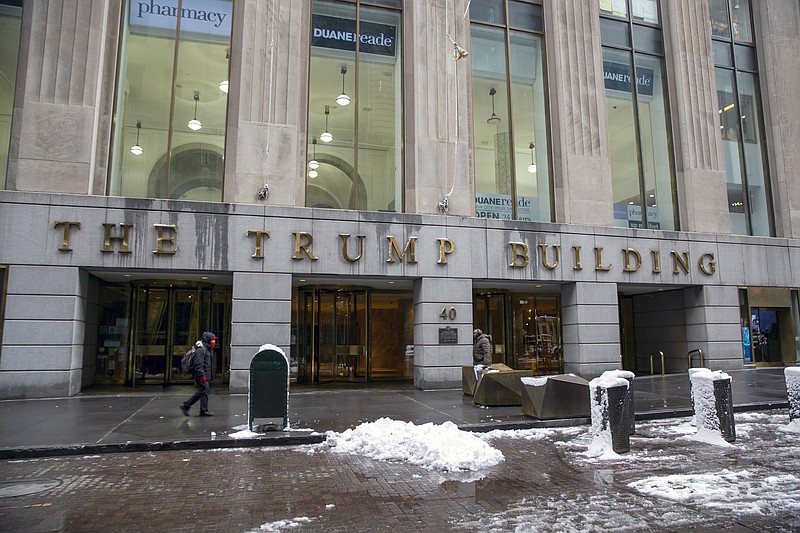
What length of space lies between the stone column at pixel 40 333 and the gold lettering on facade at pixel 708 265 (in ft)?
64.6

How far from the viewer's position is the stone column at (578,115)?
744 inches

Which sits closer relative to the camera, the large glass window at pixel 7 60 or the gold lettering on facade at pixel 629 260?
the large glass window at pixel 7 60

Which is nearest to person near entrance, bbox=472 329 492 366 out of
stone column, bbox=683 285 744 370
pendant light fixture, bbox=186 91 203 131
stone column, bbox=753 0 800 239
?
stone column, bbox=683 285 744 370

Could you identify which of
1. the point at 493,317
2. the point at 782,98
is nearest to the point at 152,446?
the point at 493,317

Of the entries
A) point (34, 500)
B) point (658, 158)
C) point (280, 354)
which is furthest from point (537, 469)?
point (658, 158)

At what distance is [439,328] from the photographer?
1667 centimetres

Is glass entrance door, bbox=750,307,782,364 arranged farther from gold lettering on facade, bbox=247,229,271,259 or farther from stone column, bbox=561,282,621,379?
gold lettering on facade, bbox=247,229,271,259

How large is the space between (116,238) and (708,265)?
19202mm

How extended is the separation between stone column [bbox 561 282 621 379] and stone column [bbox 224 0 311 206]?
9388mm

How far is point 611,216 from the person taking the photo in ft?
62.8

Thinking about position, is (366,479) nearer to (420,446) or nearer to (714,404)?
(420,446)

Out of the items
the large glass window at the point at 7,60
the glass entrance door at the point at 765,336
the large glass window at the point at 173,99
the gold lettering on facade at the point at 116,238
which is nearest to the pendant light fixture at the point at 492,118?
the large glass window at the point at 173,99

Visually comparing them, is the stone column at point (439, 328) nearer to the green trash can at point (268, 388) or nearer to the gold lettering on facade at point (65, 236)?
the green trash can at point (268, 388)

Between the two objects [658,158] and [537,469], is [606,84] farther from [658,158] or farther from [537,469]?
[537,469]
